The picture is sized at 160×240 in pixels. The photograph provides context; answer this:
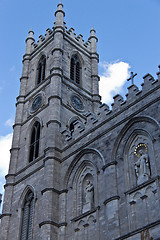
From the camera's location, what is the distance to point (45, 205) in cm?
2391

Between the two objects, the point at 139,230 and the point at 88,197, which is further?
the point at 88,197

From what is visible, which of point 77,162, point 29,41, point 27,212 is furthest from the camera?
point 29,41

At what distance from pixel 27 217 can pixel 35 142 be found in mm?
6081

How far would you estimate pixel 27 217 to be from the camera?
26.1m

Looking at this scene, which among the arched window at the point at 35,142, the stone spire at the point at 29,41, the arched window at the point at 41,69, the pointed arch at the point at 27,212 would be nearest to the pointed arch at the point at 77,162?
the pointed arch at the point at 27,212

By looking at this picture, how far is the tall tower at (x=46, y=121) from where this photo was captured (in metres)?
24.9

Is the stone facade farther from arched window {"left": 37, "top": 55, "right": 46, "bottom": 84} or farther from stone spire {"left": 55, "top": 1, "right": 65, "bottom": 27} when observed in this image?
stone spire {"left": 55, "top": 1, "right": 65, "bottom": 27}

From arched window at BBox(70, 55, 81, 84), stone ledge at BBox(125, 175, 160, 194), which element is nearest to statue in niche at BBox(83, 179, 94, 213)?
stone ledge at BBox(125, 175, 160, 194)

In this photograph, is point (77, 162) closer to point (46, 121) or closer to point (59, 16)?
point (46, 121)

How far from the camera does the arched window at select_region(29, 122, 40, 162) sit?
29.5 meters

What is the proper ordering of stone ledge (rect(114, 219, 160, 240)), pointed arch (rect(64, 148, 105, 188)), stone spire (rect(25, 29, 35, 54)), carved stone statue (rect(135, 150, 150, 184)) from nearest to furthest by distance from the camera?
stone ledge (rect(114, 219, 160, 240)), carved stone statue (rect(135, 150, 150, 184)), pointed arch (rect(64, 148, 105, 188)), stone spire (rect(25, 29, 35, 54))

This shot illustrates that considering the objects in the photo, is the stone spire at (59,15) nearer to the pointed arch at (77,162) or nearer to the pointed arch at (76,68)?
the pointed arch at (76,68)

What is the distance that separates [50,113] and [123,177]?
9.88 meters

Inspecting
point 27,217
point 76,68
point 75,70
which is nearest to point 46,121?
point 27,217
